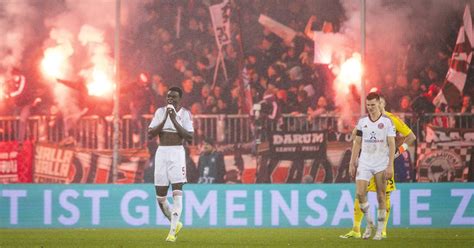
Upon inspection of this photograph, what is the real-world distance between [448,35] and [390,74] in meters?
1.38

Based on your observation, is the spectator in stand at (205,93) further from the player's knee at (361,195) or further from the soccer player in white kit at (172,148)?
the player's knee at (361,195)

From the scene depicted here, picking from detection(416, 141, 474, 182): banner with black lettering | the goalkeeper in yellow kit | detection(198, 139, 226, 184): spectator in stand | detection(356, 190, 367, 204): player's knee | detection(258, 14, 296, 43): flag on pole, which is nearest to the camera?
detection(356, 190, 367, 204): player's knee

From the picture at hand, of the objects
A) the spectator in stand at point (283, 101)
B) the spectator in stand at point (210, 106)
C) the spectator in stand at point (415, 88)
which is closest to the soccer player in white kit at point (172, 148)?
the spectator in stand at point (210, 106)

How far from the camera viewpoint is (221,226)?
16.5 m

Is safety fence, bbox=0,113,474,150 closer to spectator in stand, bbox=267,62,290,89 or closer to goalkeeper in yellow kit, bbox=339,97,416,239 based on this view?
spectator in stand, bbox=267,62,290,89

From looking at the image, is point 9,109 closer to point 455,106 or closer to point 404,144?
point 455,106

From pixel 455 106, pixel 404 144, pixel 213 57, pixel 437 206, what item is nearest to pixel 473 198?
pixel 437 206

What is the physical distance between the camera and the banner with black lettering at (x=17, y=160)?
68.0 feet

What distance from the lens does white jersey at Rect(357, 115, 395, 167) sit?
13055 millimetres

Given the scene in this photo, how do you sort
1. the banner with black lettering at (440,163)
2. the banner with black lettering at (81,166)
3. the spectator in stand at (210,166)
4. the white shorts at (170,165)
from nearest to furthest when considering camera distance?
the white shorts at (170,165) < the spectator in stand at (210,166) < the banner with black lettering at (440,163) < the banner with black lettering at (81,166)

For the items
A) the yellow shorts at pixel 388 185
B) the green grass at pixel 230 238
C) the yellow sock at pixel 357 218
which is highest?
the yellow shorts at pixel 388 185

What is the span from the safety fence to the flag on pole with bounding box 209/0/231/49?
65.3 inches

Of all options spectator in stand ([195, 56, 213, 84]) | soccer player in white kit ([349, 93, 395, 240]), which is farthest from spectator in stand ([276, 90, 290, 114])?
soccer player in white kit ([349, 93, 395, 240])

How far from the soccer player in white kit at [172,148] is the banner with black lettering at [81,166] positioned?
7938 mm
